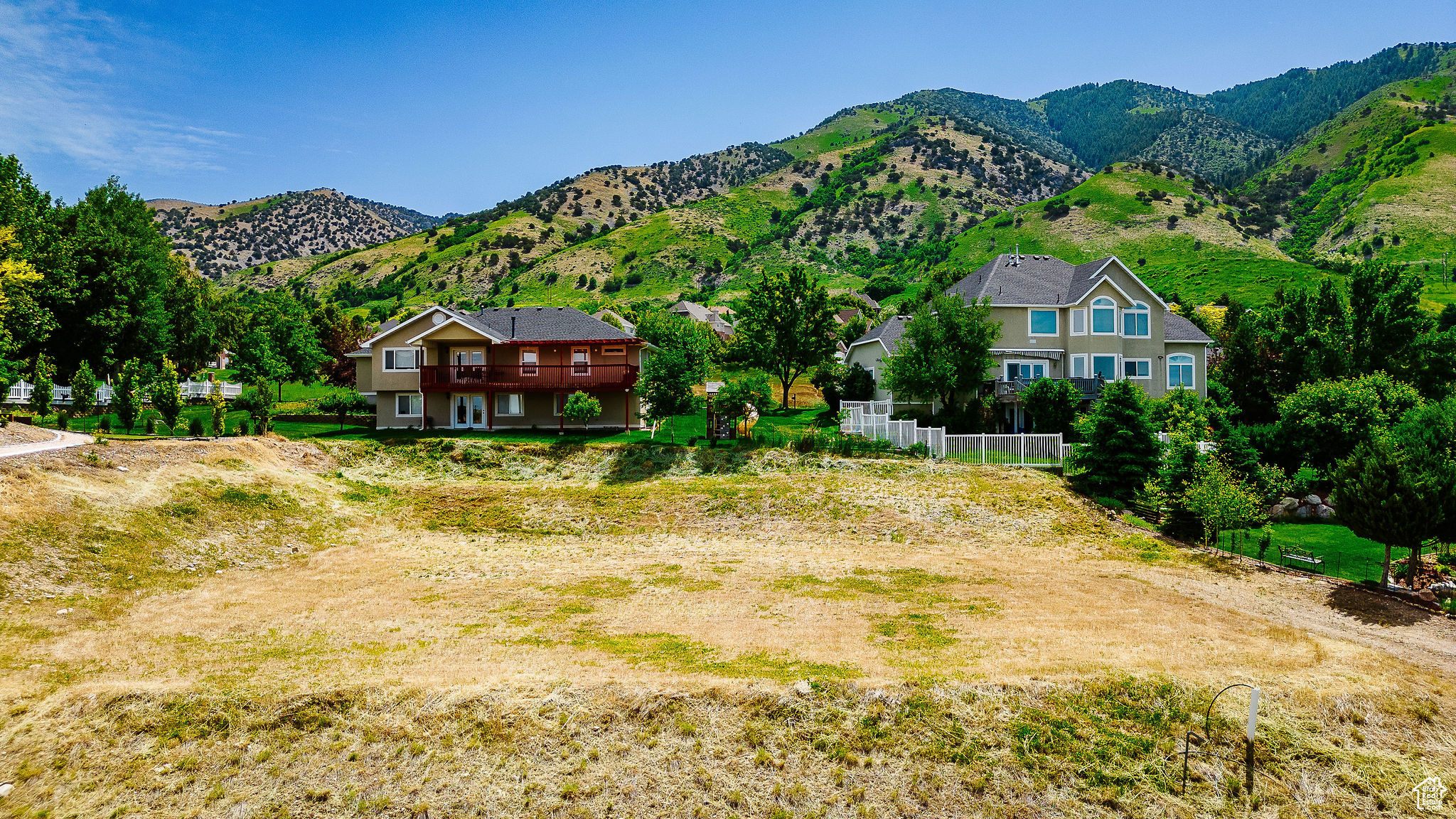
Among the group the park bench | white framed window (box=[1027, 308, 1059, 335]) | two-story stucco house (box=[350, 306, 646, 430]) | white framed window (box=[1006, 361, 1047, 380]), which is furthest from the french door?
the park bench

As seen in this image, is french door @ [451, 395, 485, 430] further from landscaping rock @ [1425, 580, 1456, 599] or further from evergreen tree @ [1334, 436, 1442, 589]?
landscaping rock @ [1425, 580, 1456, 599]

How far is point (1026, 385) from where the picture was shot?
38125 millimetres

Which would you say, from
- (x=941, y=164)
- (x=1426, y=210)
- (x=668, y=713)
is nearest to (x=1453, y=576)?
(x=668, y=713)

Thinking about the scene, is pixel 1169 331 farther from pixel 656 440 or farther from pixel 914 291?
pixel 914 291

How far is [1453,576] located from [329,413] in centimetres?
5227

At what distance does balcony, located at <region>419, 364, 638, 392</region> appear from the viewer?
40062 mm

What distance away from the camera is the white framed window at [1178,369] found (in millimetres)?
42781

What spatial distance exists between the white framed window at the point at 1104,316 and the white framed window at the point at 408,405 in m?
40.1

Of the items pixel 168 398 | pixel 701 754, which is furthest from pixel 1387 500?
pixel 168 398

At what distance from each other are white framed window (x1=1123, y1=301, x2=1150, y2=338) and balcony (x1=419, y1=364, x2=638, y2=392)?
2958 cm

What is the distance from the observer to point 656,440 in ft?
124

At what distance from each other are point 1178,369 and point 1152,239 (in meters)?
83.4

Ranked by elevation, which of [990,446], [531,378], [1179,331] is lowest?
[990,446]

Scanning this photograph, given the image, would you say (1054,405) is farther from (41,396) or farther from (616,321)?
(41,396)
